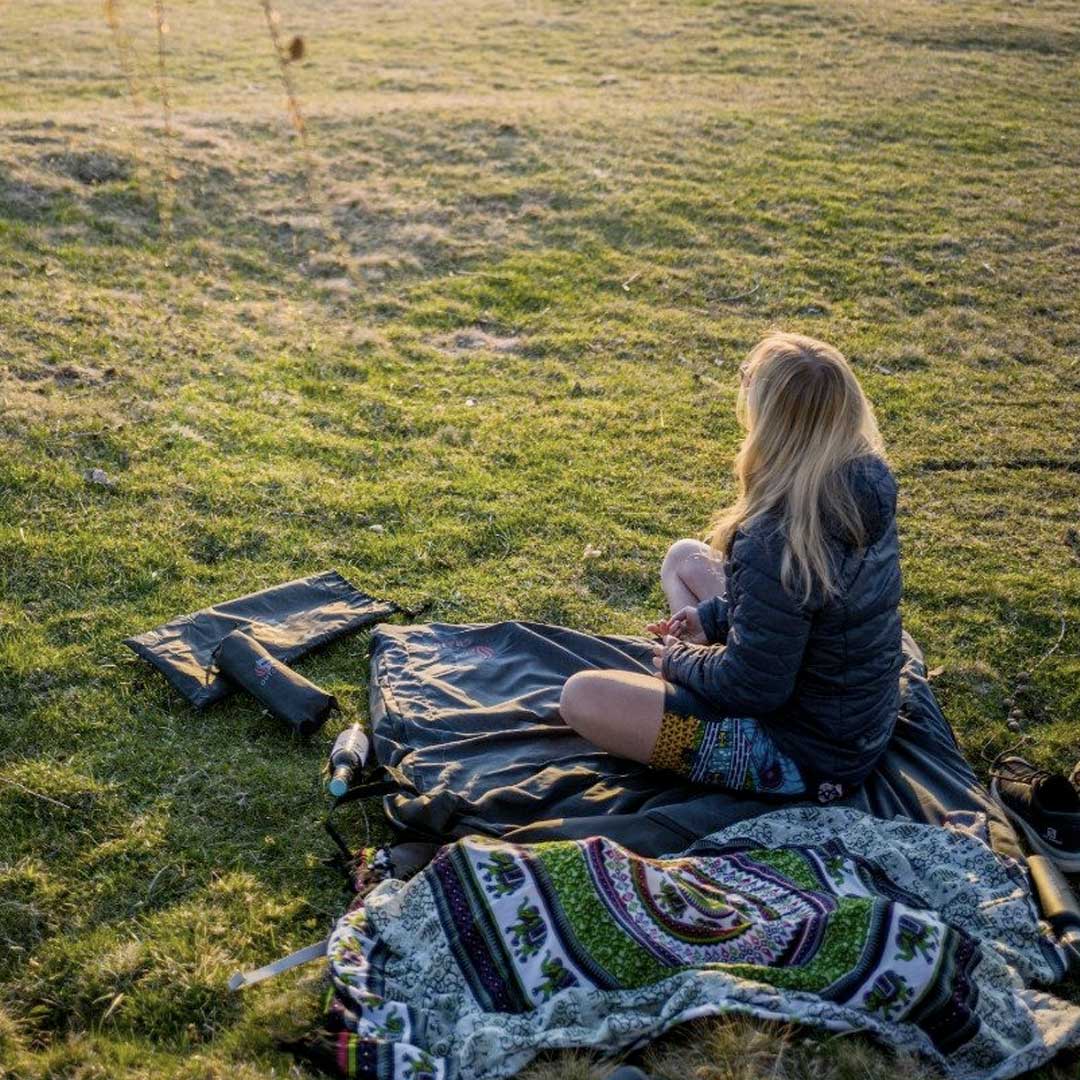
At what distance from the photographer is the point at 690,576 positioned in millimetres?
5336

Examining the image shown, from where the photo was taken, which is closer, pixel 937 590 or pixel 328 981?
pixel 328 981

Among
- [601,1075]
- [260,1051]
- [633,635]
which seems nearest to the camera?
[601,1075]

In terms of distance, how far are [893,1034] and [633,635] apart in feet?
8.81

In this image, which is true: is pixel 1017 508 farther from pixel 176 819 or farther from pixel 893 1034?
pixel 176 819

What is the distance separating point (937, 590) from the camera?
6.23 metres

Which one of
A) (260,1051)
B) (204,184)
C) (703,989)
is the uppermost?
(204,184)

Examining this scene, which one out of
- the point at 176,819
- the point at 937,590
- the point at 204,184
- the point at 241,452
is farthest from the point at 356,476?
the point at 204,184

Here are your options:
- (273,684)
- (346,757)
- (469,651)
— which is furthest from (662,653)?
(273,684)

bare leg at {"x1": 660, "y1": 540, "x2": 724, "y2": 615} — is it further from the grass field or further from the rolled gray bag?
the rolled gray bag

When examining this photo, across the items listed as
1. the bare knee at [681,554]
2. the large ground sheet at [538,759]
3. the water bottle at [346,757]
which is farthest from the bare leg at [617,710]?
the bare knee at [681,554]

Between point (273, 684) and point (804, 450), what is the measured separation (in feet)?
8.44

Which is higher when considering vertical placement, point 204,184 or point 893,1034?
point 204,184

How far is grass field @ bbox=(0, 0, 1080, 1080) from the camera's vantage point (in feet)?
13.5

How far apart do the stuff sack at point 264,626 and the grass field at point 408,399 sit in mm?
131
